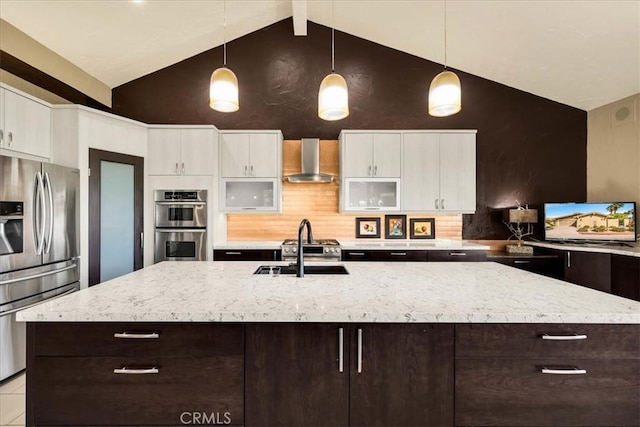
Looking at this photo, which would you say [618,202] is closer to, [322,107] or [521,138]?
[521,138]

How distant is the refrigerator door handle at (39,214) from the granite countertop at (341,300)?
4.83 ft

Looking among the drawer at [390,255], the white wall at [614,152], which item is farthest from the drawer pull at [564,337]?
the white wall at [614,152]

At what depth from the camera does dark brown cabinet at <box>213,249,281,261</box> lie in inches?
153

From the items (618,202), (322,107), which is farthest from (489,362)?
(618,202)

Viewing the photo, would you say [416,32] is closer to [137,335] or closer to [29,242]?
[137,335]

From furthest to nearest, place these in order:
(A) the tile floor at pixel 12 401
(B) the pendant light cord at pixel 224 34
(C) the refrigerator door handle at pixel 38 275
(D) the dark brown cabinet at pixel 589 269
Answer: (B) the pendant light cord at pixel 224 34 < (D) the dark brown cabinet at pixel 589 269 < (C) the refrigerator door handle at pixel 38 275 < (A) the tile floor at pixel 12 401

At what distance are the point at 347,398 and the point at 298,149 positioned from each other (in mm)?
3671

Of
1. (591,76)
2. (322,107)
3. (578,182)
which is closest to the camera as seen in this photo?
(322,107)

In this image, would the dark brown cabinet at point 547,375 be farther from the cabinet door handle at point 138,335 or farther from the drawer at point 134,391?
the cabinet door handle at point 138,335

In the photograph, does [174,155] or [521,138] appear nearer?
[174,155]

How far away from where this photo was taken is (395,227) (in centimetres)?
457

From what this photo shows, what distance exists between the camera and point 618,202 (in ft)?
12.6

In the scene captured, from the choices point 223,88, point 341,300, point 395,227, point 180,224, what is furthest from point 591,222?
point 180,224

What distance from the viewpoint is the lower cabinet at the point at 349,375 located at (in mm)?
1276
